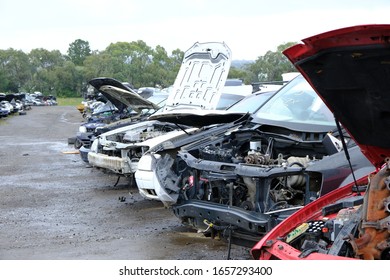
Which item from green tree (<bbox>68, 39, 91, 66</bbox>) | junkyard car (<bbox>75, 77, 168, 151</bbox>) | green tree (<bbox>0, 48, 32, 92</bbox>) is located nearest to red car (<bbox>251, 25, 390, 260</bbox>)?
junkyard car (<bbox>75, 77, 168, 151</bbox>)

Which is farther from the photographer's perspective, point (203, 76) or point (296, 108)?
point (203, 76)

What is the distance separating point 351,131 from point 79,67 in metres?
88.8

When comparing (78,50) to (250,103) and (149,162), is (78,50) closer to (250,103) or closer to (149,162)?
(250,103)

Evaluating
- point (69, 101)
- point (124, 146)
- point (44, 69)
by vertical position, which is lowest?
point (69, 101)

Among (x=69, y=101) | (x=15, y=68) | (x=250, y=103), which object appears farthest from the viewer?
(x=15, y=68)

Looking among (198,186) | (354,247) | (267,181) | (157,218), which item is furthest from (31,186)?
(354,247)

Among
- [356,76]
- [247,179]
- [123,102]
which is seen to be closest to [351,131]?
[356,76]

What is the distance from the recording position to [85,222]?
8.28 m

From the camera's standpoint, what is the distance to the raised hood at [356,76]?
329cm

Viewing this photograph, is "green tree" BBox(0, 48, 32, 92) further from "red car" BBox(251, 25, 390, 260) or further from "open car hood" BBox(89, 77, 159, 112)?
"red car" BBox(251, 25, 390, 260)

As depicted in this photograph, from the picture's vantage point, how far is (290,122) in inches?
277

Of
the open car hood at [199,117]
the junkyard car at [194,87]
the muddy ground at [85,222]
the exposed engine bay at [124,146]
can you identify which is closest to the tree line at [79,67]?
the muddy ground at [85,222]

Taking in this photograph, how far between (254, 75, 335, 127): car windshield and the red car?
2702mm
